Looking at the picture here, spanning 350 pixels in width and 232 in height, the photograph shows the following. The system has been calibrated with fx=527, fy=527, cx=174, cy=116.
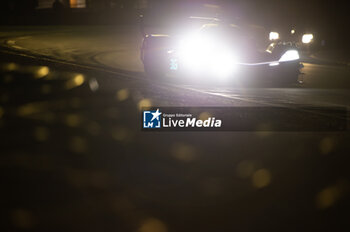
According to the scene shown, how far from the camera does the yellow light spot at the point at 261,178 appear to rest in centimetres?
525

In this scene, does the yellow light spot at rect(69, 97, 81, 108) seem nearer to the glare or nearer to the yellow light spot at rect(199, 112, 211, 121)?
the yellow light spot at rect(199, 112, 211, 121)

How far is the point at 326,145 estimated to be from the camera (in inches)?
264

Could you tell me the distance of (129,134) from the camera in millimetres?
7188

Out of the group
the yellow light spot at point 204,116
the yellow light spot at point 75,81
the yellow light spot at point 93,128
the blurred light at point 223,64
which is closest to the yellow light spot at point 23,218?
the yellow light spot at point 93,128

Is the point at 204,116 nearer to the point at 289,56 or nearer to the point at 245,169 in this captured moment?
the point at 245,169

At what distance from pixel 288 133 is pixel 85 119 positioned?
3.04 m

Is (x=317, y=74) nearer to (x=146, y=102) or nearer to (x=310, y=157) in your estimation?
(x=146, y=102)

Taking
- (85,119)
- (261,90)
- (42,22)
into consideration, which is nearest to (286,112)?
(261,90)

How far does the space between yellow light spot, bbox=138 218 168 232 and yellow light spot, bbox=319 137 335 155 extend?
282 centimetres

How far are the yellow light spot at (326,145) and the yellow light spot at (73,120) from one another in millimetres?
3446

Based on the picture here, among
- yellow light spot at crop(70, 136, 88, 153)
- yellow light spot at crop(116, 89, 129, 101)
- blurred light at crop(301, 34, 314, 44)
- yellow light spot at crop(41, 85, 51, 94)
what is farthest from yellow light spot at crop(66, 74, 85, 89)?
blurred light at crop(301, 34, 314, 44)

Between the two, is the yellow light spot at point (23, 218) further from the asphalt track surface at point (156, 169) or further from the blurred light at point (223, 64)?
the blurred light at point (223, 64)

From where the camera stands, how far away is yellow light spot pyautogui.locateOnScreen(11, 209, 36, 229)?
13.9ft

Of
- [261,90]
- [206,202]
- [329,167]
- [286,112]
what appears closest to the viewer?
[206,202]
